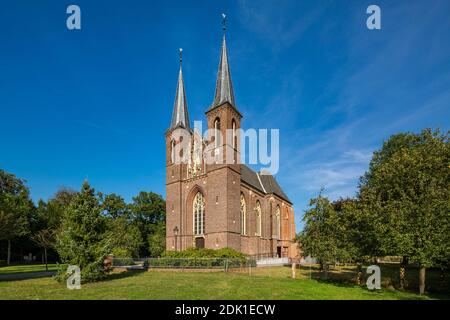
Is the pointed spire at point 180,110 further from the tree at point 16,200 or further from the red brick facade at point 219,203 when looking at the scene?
the tree at point 16,200

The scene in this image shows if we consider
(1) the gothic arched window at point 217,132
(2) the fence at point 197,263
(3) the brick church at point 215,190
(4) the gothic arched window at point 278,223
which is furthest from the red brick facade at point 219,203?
(2) the fence at point 197,263

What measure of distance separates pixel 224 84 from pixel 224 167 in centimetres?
1098

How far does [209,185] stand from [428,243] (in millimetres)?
22833

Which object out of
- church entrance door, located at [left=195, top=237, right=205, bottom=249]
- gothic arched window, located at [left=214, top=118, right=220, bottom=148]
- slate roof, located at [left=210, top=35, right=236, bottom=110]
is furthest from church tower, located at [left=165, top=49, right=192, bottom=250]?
slate roof, located at [left=210, top=35, right=236, bottom=110]

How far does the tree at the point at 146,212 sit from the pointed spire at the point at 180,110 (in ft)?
58.0

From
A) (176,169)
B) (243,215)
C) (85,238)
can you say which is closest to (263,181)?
(243,215)

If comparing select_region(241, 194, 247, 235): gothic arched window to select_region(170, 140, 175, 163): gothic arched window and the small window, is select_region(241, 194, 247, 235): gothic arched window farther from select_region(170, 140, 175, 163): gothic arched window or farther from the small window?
select_region(170, 140, 175, 163): gothic arched window

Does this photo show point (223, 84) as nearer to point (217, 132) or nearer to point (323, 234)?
point (217, 132)

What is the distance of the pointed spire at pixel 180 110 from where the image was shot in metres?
38.8

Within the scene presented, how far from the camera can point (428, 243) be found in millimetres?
13219

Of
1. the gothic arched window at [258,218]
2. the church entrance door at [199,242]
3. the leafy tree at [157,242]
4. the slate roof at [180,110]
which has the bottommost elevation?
the leafy tree at [157,242]

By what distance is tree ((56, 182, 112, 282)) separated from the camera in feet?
52.8

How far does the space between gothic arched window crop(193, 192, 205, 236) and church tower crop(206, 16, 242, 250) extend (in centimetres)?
182
